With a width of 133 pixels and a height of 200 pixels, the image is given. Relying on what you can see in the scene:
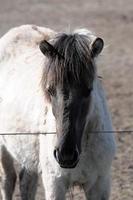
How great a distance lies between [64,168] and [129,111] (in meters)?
5.40

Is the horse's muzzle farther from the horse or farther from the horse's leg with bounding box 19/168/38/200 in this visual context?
the horse's leg with bounding box 19/168/38/200

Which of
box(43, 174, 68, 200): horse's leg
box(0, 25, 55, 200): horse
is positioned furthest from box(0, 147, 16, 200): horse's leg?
box(43, 174, 68, 200): horse's leg

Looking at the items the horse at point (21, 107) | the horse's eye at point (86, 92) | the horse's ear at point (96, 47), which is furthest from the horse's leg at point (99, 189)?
the horse's ear at point (96, 47)

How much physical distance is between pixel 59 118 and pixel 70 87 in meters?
0.24

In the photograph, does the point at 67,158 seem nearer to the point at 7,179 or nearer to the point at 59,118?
the point at 59,118

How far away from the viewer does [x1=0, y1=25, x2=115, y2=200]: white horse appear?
5520 mm

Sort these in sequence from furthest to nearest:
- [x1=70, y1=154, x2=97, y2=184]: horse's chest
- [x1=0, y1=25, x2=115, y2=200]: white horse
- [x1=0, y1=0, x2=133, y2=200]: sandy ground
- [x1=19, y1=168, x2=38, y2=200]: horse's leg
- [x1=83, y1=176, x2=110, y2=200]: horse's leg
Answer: [x1=0, y1=0, x2=133, y2=200]: sandy ground, [x1=19, y1=168, x2=38, y2=200]: horse's leg, [x1=83, y1=176, x2=110, y2=200]: horse's leg, [x1=70, y1=154, x2=97, y2=184]: horse's chest, [x1=0, y1=25, x2=115, y2=200]: white horse

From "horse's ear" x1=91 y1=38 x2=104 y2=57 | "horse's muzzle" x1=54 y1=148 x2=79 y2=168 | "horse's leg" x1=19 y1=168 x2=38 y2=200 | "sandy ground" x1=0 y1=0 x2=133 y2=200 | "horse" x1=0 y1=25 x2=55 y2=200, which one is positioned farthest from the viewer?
"sandy ground" x1=0 y1=0 x2=133 y2=200

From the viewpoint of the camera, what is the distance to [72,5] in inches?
951

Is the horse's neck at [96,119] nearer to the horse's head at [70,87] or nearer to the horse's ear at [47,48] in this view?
the horse's head at [70,87]

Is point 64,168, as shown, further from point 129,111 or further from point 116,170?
→ point 129,111

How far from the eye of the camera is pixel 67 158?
17.7 feet

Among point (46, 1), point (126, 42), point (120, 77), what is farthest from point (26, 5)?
point (120, 77)

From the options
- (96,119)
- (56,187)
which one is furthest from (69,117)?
(56,187)
